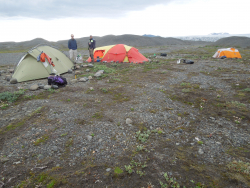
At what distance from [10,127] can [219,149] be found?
7.20 meters

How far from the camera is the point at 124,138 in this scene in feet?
16.4

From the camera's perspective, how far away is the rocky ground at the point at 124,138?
11.8 ft

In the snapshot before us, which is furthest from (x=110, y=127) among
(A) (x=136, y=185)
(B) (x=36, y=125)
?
(B) (x=36, y=125)

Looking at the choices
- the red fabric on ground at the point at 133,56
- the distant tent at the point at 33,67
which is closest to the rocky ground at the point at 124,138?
the distant tent at the point at 33,67

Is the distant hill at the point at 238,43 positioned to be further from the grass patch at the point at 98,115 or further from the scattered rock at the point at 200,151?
the grass patch at the point at 98,115

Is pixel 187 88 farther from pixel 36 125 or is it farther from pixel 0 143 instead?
pixel 0 143

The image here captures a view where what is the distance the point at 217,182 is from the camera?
3.46 metres

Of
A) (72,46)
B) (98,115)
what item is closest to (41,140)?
(98,115)

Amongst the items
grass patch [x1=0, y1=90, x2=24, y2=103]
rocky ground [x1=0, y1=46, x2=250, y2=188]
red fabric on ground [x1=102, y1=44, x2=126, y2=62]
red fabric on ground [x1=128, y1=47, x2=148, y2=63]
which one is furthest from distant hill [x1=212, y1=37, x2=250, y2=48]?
grass patch [x1=0, y1=90, x2=24, y2=103]

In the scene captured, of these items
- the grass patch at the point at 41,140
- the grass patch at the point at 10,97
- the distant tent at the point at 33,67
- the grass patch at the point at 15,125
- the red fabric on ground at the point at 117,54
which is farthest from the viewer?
the red fabric on ground at the point at 117,54

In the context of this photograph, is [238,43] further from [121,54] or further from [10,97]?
[10,97]

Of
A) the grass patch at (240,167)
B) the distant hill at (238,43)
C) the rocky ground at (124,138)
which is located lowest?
the grass patch at (240,167)

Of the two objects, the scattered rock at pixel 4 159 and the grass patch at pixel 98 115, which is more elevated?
the grass patch at pixel 98 115

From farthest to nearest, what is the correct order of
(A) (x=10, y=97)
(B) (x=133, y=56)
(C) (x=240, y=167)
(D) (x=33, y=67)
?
1. (B) (x=133, y=56)
2. (D) (x=33, y=67)
3. (A) (x=10, y=97)
4. (C) (x=240, y=167)
